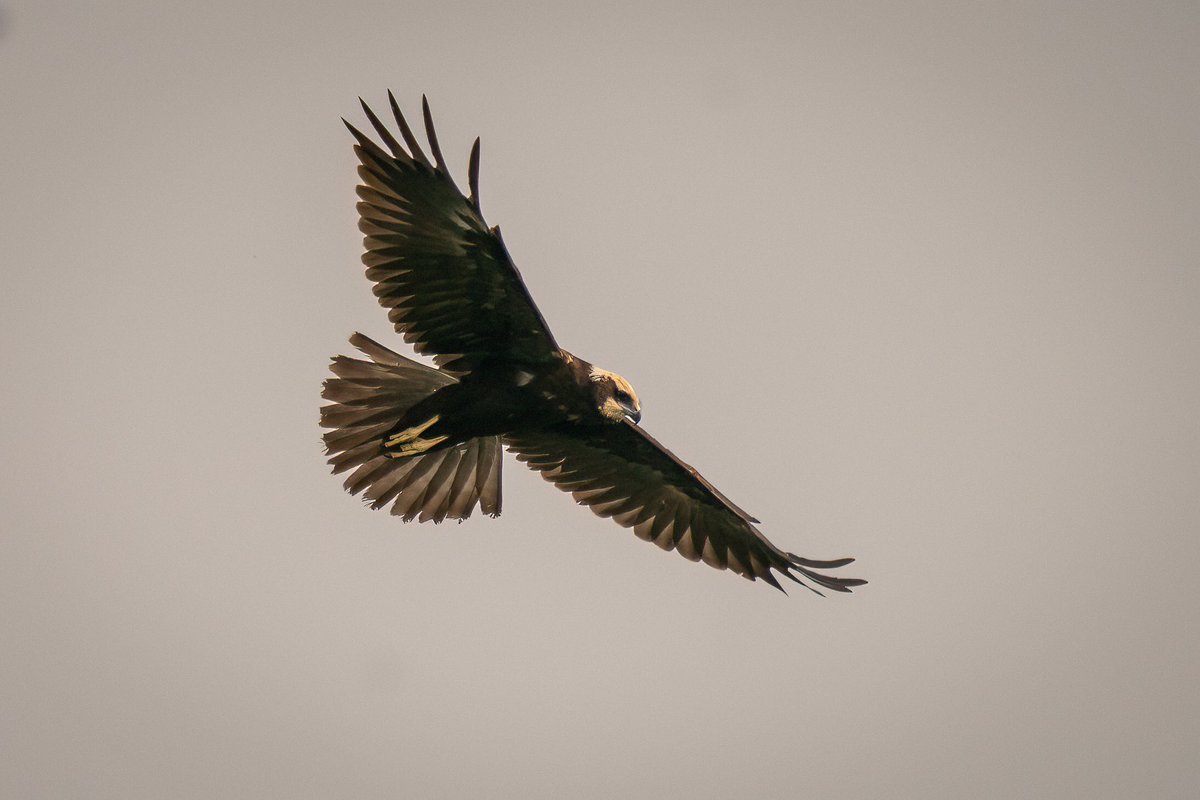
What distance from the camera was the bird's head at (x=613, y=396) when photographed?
9555 mm

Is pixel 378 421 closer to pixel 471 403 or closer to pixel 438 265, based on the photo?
pixel 471 403

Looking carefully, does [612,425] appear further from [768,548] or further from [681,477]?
[768,548]

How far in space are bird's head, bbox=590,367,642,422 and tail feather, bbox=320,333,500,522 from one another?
39.5 inches

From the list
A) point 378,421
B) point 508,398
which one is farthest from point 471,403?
point 378,421

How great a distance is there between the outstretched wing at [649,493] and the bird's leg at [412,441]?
Answer: 724 mm

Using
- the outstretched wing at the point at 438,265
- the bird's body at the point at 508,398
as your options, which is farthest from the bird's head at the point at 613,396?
the outstretched wing at the point at 438,265

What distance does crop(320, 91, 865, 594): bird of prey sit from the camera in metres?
8.88

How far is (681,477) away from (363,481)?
2.26 metres

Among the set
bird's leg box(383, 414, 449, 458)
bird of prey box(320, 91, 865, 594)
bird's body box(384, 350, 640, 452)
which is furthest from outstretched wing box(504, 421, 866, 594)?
bird's leg box(383, 414, 449, 458)

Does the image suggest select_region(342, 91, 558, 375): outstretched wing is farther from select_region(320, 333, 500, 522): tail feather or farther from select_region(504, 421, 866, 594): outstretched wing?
select_region(504, 421, 866, 594): outstretched wing

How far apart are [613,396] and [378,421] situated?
1.62m

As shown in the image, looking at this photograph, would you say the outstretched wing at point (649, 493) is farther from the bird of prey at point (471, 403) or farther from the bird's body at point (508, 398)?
the bird's body at point (508, 398)

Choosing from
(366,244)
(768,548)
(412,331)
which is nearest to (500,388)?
(412,331)

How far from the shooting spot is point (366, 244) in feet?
29.7
